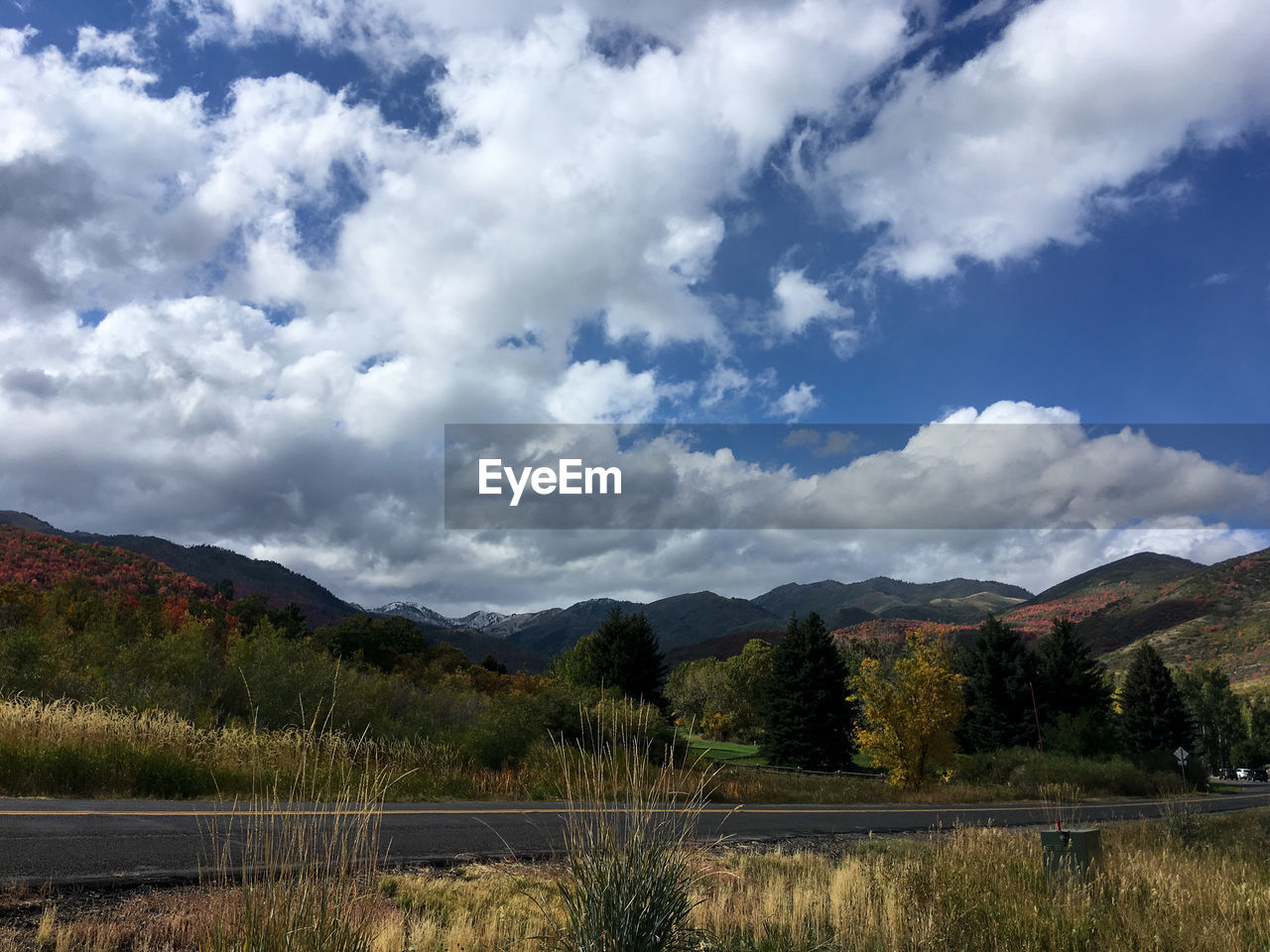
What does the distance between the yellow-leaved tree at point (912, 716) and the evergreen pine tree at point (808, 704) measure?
36.5 feet

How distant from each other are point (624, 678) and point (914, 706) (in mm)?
20797

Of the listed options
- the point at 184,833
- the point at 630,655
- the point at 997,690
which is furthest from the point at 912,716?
the point at 184,833

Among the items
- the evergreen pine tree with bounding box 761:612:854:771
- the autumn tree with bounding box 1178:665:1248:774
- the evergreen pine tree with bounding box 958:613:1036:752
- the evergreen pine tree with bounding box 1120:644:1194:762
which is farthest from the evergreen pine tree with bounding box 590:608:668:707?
the autumn tree with bounding box 1178:665:1248:774

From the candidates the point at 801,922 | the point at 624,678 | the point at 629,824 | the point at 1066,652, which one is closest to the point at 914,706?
the point at 624,678

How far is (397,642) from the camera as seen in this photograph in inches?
2891

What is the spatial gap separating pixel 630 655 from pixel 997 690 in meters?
26.2

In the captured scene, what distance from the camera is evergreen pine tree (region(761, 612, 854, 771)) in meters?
49.6

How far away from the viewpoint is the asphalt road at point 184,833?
7.45m

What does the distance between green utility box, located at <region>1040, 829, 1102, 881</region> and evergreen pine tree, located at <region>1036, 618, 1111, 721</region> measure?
5281 cm

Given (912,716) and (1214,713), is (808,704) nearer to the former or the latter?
(912,716)

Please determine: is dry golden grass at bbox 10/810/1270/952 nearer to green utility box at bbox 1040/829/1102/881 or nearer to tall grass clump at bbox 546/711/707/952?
green utility box at bbox 1040/829/1102/881

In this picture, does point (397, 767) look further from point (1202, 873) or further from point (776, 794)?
point (1202, 873)

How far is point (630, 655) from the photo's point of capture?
5372cm

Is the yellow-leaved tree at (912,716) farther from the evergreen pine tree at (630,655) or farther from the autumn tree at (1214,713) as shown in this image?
the autumn tree at (1214,713)
